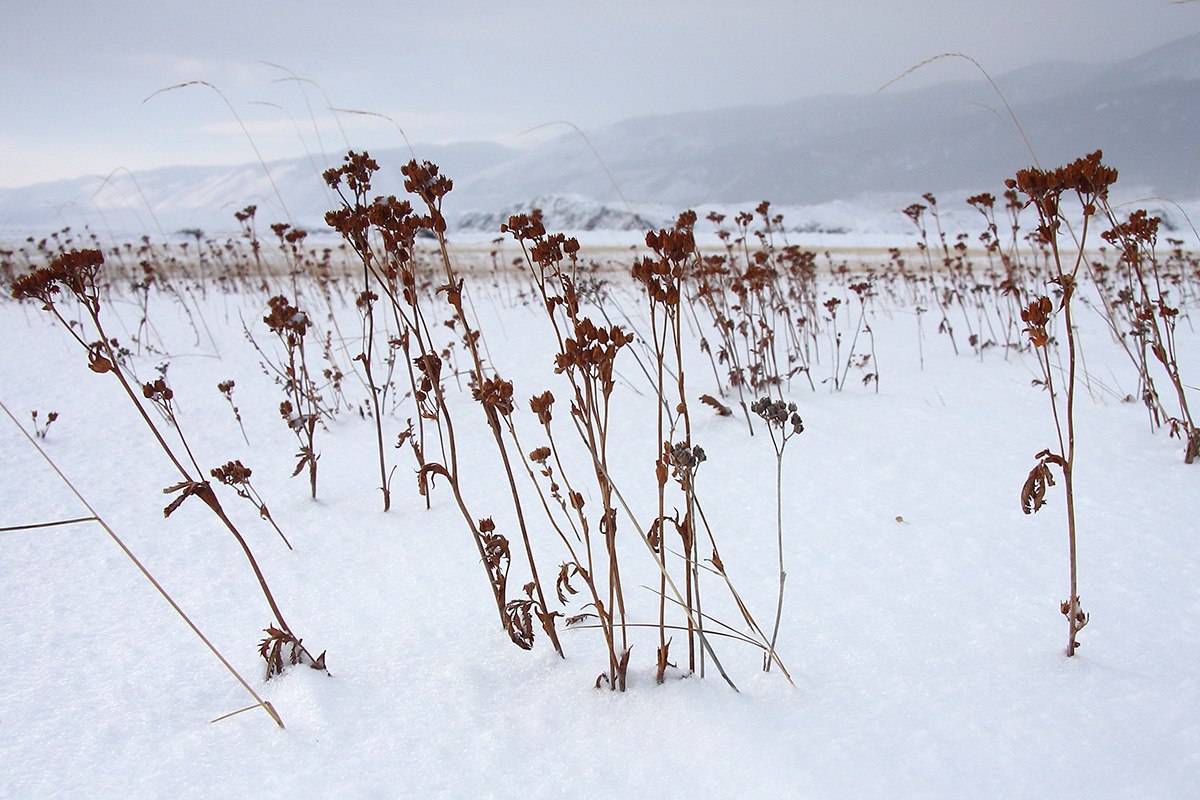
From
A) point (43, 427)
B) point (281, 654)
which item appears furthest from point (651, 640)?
point (43, 427)

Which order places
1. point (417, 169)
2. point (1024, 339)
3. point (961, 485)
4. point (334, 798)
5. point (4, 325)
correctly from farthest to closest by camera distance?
point (4, 325)
point (1024, 339)
point (961, 485)
point (417, 169)
point (334, 798)

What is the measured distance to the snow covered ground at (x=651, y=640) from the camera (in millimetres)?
1114

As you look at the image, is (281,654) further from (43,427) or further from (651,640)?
(43,427)

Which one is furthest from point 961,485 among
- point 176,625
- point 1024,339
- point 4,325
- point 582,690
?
point 4,325

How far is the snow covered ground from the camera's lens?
1114mm

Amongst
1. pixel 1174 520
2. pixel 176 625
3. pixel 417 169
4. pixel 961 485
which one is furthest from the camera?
pixel 961 485

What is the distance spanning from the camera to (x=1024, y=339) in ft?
14.8

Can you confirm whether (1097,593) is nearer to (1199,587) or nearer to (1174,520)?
(1199,587)

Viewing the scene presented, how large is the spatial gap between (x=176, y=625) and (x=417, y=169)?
1.31 metres

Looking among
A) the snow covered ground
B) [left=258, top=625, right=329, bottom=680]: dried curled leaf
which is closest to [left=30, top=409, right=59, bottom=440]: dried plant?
the snow covered ground

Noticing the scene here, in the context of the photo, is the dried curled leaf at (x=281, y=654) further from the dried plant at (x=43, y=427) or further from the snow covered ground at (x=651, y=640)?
the dried plant at (x=43, y=427)

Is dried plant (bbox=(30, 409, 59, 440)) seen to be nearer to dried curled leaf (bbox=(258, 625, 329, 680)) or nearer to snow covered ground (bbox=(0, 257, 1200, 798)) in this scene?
snow covered ground (bbox=(0, 257, 1200, 798))

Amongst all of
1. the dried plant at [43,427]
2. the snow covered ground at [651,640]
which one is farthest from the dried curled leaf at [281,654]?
the dried plant at [43,427]

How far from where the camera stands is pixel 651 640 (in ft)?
5.04
